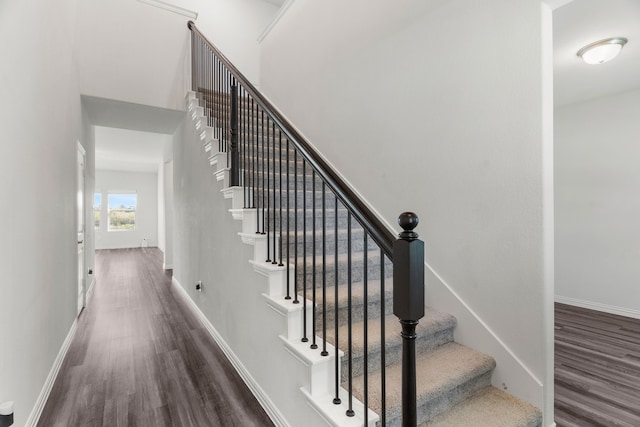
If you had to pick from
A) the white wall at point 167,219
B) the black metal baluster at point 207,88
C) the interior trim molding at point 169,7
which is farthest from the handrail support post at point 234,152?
the white wall at point 167,219

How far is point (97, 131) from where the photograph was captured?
586 cm

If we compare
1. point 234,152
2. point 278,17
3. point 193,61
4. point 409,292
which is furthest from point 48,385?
point 278,17

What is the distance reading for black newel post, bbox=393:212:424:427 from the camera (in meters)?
1.02

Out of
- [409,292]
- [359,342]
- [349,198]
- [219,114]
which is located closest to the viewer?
[409,292]

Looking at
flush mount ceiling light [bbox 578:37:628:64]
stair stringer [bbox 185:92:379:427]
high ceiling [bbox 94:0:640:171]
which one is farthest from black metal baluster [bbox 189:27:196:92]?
flush mount ceiling light [bbox 578:37:628:64]

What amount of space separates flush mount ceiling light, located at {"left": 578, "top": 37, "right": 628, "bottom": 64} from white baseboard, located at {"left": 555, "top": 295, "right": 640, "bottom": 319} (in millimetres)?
3000

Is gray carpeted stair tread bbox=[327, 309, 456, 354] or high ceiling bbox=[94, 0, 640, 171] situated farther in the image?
high ceiling bbox=[94, 0, 640, 171]

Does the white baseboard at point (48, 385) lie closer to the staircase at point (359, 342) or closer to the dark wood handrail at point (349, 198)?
the staircase at point (359, 342)

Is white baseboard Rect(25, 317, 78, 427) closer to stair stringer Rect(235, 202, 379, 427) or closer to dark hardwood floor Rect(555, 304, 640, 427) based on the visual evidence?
stair stringer Rect(235, 202, 379, 427)

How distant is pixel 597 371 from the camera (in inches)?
93.7

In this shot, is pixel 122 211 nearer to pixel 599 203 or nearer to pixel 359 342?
pixel 359 342

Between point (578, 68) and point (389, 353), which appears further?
point (578, 68)

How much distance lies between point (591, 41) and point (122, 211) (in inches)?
480

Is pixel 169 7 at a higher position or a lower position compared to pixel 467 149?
higher
